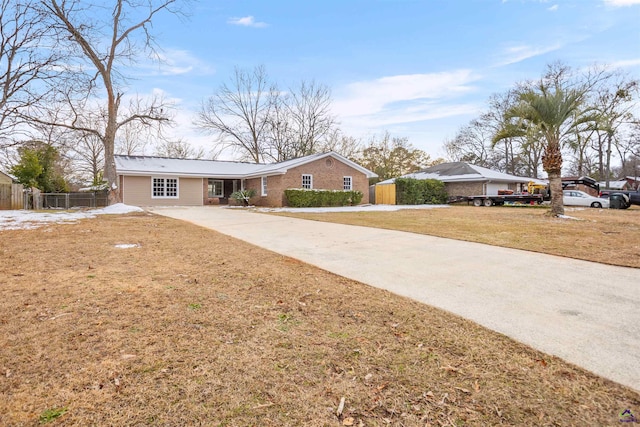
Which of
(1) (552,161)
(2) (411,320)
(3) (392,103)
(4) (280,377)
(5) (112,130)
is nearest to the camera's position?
(4) (280,377)

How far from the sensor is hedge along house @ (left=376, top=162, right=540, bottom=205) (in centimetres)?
2795

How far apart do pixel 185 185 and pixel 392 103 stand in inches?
674

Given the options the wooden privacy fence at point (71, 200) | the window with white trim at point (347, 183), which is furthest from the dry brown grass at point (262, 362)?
the wooden privacy fence at point (71, 200)

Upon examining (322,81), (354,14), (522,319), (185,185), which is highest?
(322,81)

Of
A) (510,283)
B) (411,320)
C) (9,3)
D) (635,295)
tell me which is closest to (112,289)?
(411,320)

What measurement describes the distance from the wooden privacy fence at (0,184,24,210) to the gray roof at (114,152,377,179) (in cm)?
490

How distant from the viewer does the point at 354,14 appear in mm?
14945

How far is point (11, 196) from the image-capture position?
16938 mm

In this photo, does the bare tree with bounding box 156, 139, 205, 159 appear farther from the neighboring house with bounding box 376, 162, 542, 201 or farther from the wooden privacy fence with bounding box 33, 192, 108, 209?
the neighboring house with bounding box 376, 162, 542, 201

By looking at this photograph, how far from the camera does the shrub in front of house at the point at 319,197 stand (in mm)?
21438

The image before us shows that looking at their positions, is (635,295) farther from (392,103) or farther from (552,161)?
(392,103)

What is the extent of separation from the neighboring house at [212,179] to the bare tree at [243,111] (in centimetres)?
1327

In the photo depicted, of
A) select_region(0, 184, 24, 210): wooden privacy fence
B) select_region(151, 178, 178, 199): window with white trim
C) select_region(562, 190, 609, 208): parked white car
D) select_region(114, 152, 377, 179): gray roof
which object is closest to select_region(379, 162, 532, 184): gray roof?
select_region(562, 190, 609, 208): parked white car

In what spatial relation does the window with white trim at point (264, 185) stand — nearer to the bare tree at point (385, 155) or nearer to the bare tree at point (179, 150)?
the bare tree at point (385, 155)
